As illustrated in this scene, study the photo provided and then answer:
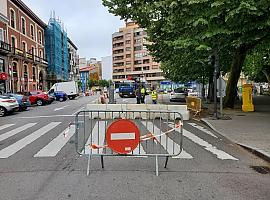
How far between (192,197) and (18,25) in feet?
143

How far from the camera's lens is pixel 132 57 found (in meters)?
124

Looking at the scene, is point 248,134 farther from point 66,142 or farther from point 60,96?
point 60,96

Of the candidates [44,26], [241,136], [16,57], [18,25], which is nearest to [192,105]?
[241,136]

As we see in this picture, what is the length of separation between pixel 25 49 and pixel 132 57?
79.7 metres

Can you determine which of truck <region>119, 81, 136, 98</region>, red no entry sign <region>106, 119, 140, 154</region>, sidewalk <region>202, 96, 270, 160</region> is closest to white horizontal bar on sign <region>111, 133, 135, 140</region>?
red no entry sign <region>106, 119, 140, 154</region>

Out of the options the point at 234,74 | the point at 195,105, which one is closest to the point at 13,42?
the point at 195,105

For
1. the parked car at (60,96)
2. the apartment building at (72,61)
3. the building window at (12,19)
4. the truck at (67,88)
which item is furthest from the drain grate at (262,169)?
the apartment building at (72,61)

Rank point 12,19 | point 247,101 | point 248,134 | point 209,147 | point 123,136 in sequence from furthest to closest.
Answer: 1. point 12,19
2. point 247,101
3. point 248,134
4. point 209,147
5. point 123,136

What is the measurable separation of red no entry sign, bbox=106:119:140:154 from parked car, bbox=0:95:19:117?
49.2 ft

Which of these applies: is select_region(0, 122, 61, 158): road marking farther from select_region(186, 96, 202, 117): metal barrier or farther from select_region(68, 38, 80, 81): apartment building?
select_region(68, 38, 80, 81): apartment building

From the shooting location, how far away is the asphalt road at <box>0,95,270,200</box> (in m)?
4.88

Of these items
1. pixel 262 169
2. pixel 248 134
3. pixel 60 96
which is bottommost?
pixel 262 169

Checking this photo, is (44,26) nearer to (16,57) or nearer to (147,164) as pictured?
(16,57)

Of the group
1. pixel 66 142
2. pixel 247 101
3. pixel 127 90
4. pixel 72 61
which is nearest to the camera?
pixel 66 142
